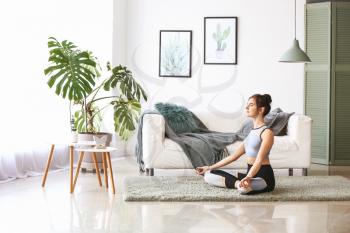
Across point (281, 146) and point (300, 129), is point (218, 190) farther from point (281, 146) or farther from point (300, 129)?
point (300, 129)

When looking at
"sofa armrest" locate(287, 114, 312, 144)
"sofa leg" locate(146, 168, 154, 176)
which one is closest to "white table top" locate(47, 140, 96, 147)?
"sofa leg" locate(146, 168, 154, 176)

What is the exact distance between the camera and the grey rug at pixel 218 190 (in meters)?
5.04

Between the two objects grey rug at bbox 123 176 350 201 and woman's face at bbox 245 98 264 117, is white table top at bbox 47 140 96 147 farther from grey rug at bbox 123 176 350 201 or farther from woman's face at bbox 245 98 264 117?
woman's face at bbox 245 98 264 117

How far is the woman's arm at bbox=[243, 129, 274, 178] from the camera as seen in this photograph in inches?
202

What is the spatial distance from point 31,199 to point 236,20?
4.00m

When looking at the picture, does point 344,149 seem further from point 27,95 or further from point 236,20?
point 27,95

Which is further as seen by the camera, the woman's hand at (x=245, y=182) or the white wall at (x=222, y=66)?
the white wall at (x=222, y=66)

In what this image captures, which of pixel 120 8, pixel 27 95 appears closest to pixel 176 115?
pixel 27 95

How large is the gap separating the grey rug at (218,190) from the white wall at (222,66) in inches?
78.7

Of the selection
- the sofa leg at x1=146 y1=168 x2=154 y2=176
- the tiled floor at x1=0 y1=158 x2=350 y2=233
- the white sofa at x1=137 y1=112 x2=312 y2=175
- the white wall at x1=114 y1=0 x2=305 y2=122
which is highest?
the white wall at x1=114 y1=0 x2=305 y2=122

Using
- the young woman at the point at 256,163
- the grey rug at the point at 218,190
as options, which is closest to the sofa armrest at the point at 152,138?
the grey rug at the point at 218,190

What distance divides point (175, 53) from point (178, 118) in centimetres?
162

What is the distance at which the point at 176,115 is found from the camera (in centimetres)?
673

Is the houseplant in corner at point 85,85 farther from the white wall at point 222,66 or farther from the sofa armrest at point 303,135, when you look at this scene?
the sofa armrest at point 303,135
